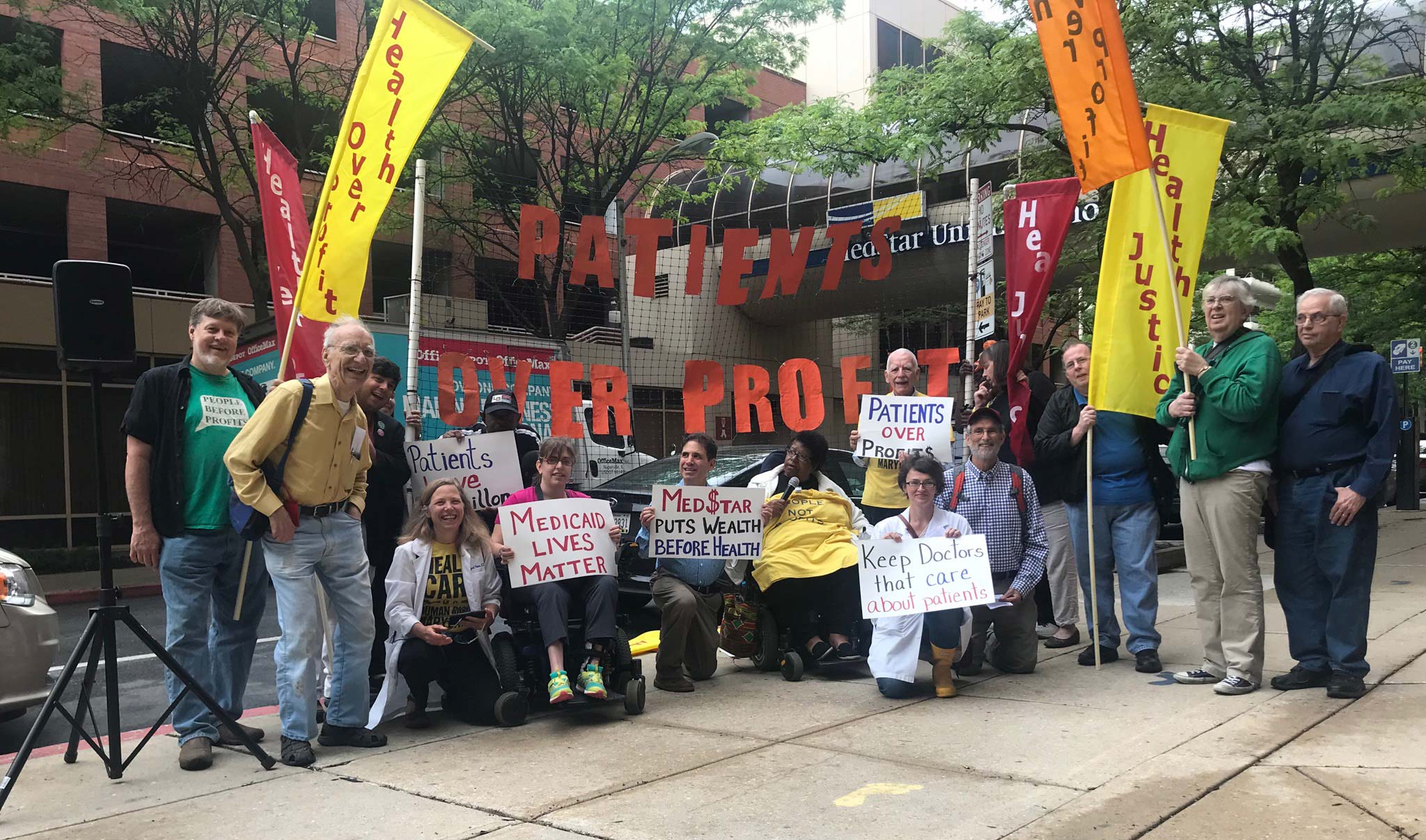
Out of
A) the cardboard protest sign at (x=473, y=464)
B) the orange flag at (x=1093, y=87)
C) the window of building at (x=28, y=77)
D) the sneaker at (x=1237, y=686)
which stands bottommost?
the sneaker at (x=1237, y=686)

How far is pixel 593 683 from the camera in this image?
202 inches

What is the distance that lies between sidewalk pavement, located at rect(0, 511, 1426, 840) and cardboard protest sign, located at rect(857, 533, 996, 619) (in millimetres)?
497

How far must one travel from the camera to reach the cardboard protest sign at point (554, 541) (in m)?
5.38

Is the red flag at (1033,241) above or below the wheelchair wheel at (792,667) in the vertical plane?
above

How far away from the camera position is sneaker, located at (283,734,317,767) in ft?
15.0

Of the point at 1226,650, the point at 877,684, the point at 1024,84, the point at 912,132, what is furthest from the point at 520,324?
the point at 1226,650

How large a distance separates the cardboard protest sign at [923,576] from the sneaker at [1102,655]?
2.97 feet

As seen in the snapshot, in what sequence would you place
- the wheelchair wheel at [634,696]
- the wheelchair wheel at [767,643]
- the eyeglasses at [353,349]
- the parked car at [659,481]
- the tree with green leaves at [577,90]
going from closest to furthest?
the eyeglasses at [353,349] → the wheelchair wheel at [634,696] → the wheelchair wheel at [767,643] → the parked car at [659,481] → the tree with green leaves at [577,90]

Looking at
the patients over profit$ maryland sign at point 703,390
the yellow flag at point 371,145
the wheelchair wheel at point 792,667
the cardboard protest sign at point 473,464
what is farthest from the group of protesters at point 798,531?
the yellow flag at point 371,145

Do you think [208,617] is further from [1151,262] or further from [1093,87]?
[1093,87]

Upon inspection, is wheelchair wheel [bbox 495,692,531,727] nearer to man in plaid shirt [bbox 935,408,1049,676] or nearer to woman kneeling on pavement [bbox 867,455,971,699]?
woman kneeling on pavement [bbox 867,455,971,699]

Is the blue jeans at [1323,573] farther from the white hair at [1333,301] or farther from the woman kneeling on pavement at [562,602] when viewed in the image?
the woman kneeling on pavement at [562,602]

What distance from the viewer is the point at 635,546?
20.7 ft

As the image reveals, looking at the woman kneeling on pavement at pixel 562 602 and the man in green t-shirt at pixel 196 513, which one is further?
the woman kneeling on pavement at pixel 562 602
